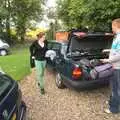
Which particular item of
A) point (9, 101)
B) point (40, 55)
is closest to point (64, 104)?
point (40, 55)

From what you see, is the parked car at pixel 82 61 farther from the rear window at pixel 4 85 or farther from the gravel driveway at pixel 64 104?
the rear window at pixel 4 85

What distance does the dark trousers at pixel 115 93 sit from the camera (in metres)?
6.72

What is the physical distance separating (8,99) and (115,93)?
347 cm

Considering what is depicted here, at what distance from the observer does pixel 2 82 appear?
432cm

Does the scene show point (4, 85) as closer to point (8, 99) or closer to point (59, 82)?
point (8, 99)

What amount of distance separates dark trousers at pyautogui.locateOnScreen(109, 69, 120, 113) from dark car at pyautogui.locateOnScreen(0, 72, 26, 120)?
8.36ft

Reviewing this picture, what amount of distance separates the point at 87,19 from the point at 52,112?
26.8ft

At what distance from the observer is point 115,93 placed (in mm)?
6961

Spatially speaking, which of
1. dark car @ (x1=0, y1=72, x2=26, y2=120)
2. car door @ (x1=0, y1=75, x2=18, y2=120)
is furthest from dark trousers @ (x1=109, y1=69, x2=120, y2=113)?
car door @ (x1=0, y1=75, x2=18, y2=120)

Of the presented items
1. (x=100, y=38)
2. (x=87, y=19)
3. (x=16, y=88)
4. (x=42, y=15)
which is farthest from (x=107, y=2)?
(x=42, y=15)

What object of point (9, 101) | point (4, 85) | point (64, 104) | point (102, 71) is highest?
point (4, 85)

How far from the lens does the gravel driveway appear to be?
7.01 meters

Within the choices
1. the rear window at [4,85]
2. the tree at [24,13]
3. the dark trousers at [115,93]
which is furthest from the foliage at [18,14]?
the rear window at [4,85]

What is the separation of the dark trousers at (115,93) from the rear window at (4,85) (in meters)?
2.78
